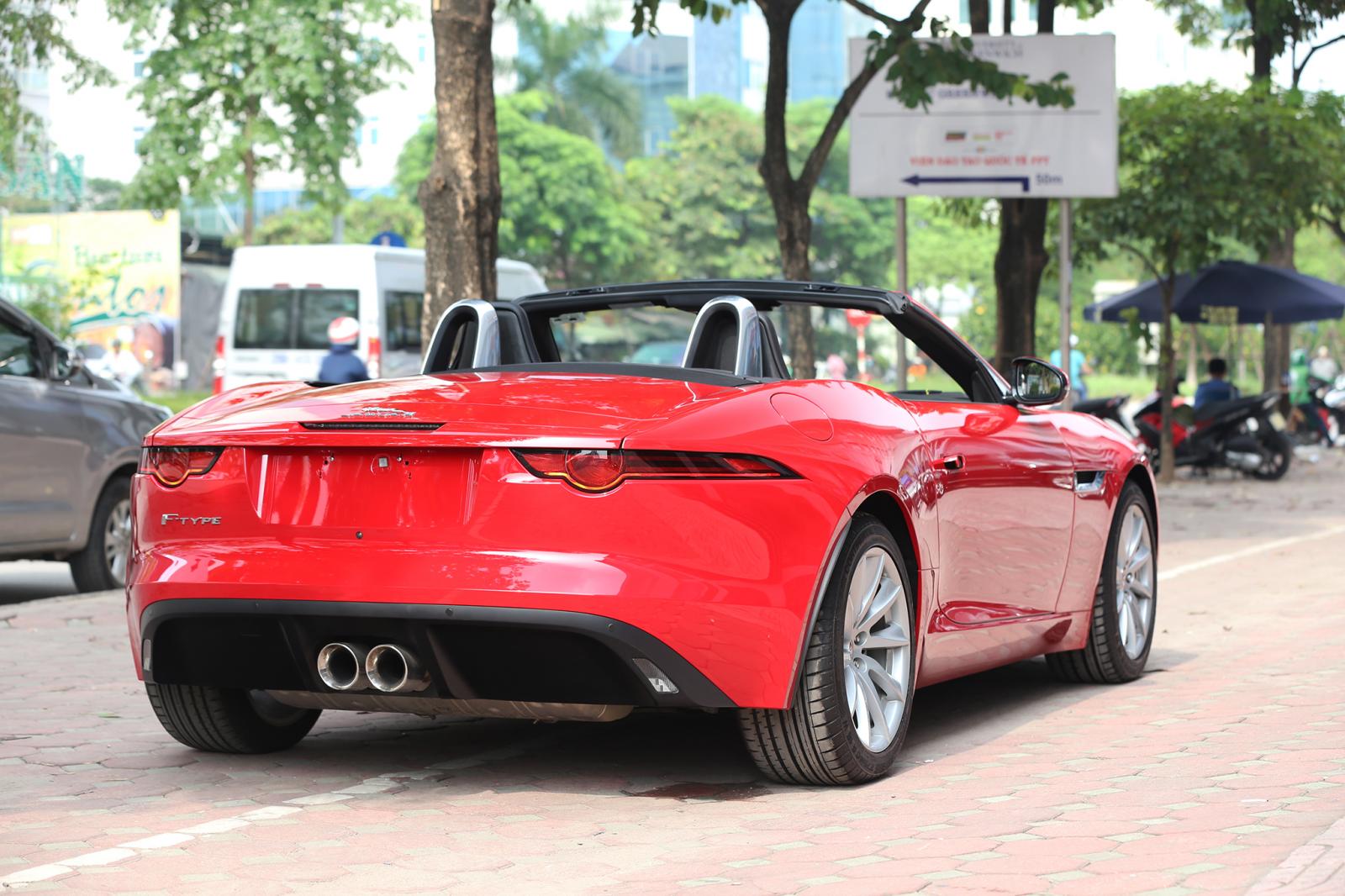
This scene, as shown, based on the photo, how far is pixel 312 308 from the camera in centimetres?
2280

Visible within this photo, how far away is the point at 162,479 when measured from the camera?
525 cm

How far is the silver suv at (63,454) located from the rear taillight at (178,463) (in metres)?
4.91

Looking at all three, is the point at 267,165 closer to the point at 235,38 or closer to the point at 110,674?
the point at 235,38

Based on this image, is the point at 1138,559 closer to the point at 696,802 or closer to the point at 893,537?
the point at 893,537

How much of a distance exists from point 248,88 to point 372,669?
2739cm

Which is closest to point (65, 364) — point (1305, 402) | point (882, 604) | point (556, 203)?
point (882, 604)

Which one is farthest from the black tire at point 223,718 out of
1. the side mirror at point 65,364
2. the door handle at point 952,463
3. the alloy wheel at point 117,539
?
the alloy wheel at point 117,539

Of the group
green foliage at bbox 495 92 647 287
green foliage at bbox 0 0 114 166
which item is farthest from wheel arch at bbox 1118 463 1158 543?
green foliage at bbox 495 92 647 287

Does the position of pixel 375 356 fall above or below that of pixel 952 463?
below

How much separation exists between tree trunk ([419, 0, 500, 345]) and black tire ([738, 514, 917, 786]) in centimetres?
722

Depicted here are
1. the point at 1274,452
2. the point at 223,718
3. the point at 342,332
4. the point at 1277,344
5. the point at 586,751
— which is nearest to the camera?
the point at 223,718

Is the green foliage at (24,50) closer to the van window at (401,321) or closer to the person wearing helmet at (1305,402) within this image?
the van window at (401,321)

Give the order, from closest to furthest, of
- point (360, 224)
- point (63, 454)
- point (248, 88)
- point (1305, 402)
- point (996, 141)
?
1. point (63, 454)
2. point (996, 141)
3. point (248, 88)
4. point (1305, 402)
5. point (360, 224)

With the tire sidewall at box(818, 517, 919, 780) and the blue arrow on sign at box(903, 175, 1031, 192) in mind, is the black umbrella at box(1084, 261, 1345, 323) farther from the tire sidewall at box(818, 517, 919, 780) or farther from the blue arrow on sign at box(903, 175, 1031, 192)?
the tire sidewall at box(818, 517, 919, 780)
